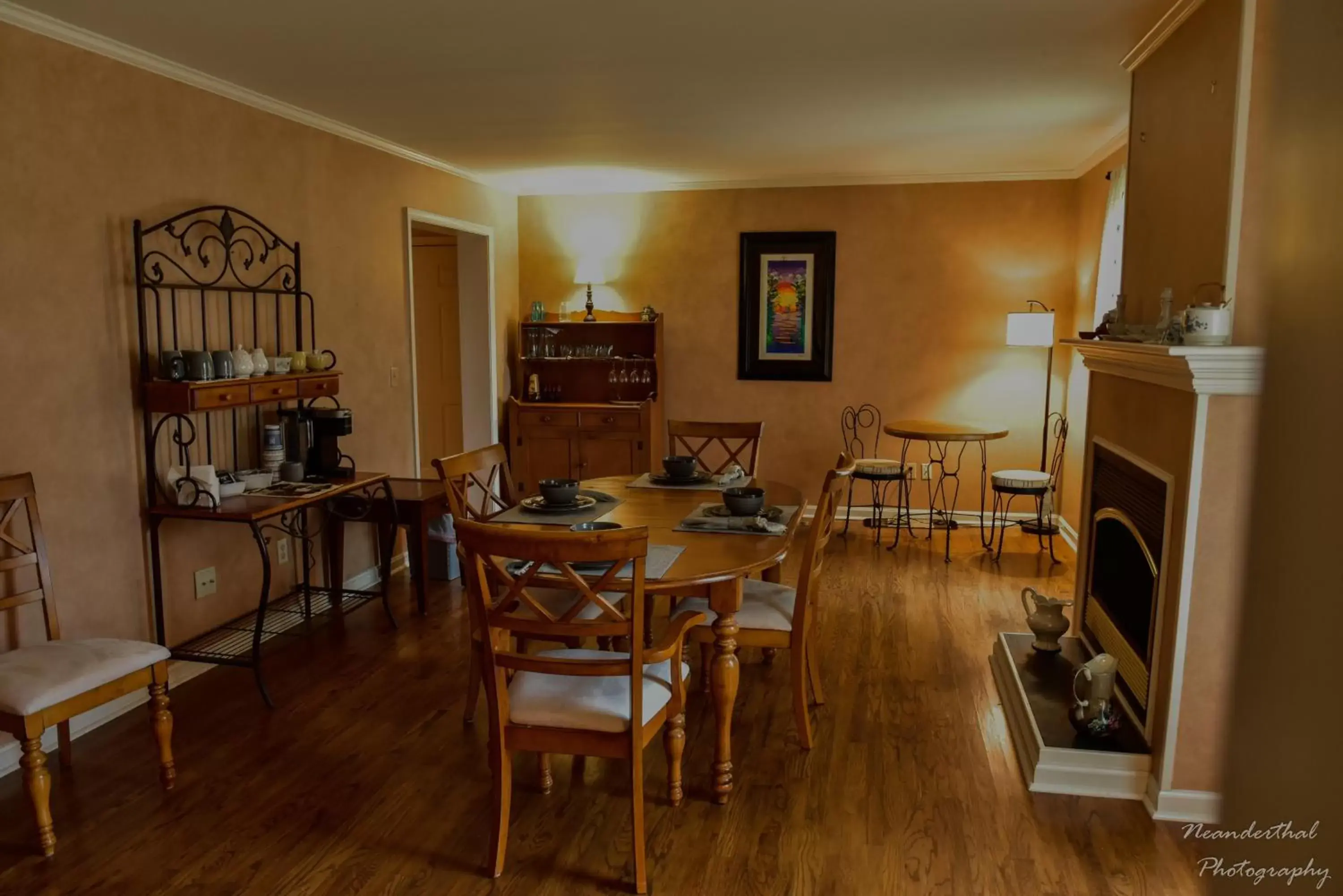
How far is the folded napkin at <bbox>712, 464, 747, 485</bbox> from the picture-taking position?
3586mm

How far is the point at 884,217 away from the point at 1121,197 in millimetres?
1667

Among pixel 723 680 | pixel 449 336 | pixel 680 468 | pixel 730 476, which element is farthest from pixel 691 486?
pixel 449 336

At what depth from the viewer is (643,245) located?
6410mm

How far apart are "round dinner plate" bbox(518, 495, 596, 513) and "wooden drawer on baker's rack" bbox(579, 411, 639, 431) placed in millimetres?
2887

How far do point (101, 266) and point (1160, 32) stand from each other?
12.0 feet

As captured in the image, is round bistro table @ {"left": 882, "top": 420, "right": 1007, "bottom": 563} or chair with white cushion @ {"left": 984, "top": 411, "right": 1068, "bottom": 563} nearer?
chair with white cushion @ {"left": 984, "top": 411, "right": 1068, "bottom": 563}

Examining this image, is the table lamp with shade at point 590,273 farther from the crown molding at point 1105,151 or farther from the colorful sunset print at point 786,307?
the crown molding at point 1105,151

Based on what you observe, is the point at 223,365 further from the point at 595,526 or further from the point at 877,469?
the point at 877,469

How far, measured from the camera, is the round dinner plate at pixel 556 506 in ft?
9.93

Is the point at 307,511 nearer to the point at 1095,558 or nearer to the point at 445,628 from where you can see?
the point at 445,628

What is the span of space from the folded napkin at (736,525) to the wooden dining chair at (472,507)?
45 cm

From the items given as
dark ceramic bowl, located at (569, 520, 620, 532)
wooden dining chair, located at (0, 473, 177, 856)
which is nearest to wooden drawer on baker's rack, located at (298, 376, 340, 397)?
wooden dining chair, located at (0, 473, 177, 856)

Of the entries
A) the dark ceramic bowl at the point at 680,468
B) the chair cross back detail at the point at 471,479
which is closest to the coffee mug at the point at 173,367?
the chair cross back detail at the point at 471,479

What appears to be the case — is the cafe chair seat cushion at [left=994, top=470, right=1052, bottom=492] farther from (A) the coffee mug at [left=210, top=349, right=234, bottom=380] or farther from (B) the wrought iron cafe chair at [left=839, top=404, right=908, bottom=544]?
(A) the coffee mug at [left=210, top=349, right=234, bottom=380]
